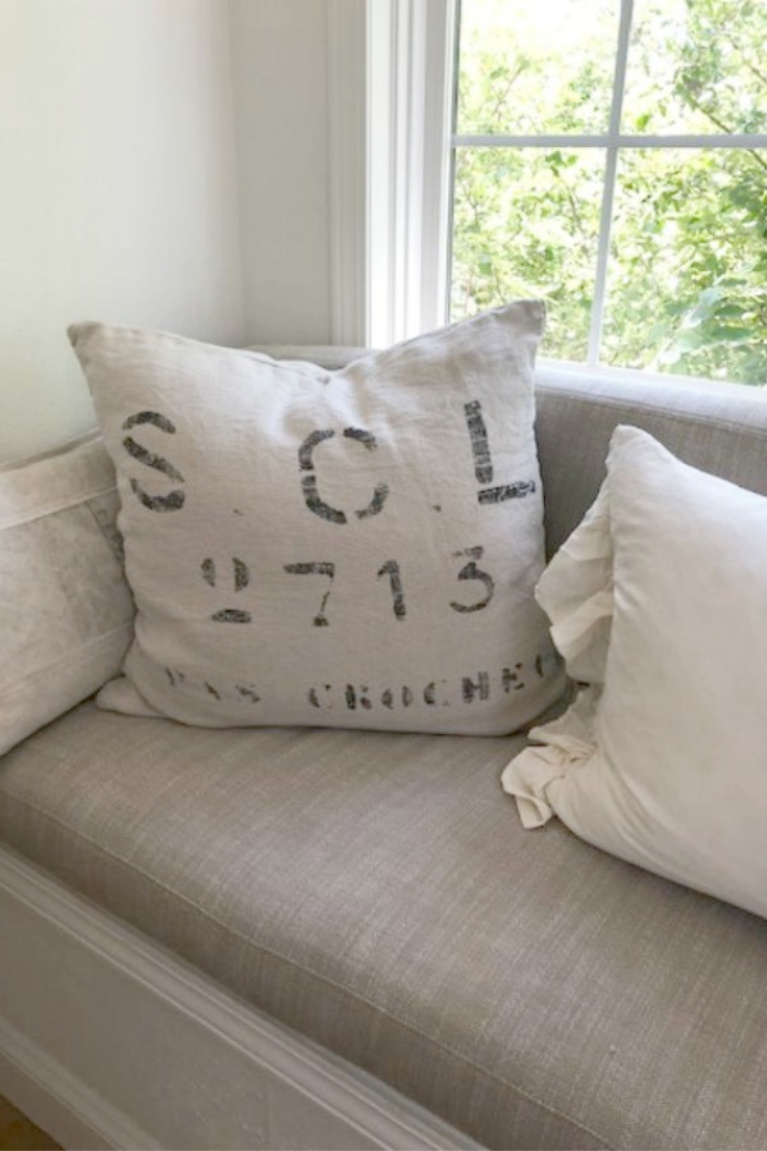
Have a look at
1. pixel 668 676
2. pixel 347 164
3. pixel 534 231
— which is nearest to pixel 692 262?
pixel 534 231

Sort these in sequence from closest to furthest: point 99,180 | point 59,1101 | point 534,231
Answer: point 59,1101 < point 99,180 < point 534,231

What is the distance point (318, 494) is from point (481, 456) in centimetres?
19

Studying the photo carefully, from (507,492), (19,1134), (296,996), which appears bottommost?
(19,1134)

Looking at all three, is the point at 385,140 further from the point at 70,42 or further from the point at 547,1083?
the point at 547,1083

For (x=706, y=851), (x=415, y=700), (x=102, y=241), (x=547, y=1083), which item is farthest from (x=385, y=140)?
(x=547, y=1083)

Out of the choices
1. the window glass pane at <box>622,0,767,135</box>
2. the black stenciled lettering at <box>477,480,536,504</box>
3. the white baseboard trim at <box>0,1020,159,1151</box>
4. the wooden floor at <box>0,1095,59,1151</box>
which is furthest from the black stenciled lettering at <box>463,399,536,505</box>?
the wooden floor at <box>0,1095,59,1151</box>

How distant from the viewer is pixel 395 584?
991 millimetres

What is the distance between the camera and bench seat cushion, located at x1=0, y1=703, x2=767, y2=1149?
2.29ft

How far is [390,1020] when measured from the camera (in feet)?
2.48

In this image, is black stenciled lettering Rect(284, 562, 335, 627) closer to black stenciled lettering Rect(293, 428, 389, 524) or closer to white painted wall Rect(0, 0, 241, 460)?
black stenciled lettering Rect(293, 428, 389, 524)

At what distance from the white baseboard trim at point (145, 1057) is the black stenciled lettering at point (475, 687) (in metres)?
0.38

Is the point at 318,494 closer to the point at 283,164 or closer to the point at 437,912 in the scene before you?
the point at 437,912

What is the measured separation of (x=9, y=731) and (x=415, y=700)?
1.44ft

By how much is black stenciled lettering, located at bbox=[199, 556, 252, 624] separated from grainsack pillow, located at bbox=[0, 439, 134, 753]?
0.49ft
